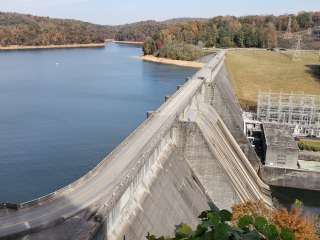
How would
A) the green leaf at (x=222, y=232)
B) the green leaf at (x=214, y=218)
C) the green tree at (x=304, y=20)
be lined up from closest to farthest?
the green leaf at (x=222, y=232), the green leaf at (x=214, y=218), the green tree at (x=304, y=20)

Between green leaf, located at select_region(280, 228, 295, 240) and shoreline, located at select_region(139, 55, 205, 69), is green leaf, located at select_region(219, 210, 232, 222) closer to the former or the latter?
green leaf, located at select_region(280, 228, 295, 240)

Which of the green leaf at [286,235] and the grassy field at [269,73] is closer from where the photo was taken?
the green leaf at [286,235]

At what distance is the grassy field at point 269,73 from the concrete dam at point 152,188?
62.9 ft

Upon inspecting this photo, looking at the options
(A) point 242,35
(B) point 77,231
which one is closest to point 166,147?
(B) point 77,231

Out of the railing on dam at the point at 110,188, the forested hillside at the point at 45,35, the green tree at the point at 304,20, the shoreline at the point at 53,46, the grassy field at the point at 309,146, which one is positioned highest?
the green tree at the point at 304,20

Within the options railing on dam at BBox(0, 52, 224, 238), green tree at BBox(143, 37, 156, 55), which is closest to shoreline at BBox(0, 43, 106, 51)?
green tree at BBox(143, 37, 156, 55)

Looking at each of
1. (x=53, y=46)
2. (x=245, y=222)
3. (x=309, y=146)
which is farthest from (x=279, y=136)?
(x=53, y=46)

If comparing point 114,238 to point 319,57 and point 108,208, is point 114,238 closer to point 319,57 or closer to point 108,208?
point 108,208

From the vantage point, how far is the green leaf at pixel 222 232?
3.19 meters

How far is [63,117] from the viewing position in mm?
36594

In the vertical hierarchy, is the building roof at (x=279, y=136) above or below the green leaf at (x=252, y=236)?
below

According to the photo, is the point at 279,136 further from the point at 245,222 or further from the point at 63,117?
the point at 245,222

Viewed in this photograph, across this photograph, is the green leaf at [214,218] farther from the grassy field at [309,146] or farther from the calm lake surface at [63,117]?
the grassy field at [309,146]

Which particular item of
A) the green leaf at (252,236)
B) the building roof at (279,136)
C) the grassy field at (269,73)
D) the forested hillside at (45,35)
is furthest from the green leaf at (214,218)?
the forested hillside at (45,35)
